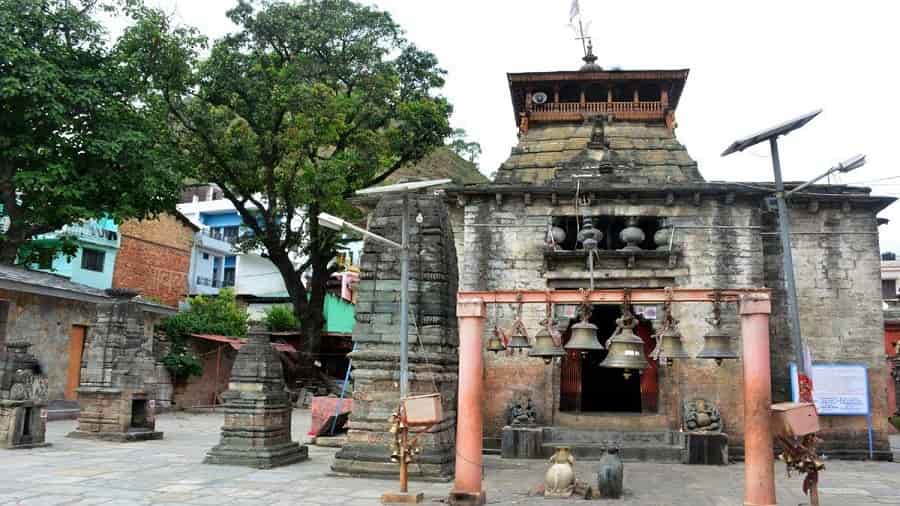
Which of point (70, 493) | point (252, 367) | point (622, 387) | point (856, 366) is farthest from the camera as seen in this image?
point (622, 387)

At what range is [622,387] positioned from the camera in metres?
21.5

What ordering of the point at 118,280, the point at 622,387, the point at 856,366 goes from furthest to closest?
the point at 118,280 → the point at 622,387 → the point at 856,366

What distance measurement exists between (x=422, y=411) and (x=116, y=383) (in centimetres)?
984

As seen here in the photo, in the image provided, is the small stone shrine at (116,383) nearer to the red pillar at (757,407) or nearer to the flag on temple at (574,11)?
the red pillar at (757,407)

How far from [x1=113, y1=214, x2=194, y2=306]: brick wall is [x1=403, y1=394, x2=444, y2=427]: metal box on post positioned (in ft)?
92.0

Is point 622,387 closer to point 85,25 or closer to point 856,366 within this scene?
point 856,366

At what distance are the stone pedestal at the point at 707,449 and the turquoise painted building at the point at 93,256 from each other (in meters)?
27.1

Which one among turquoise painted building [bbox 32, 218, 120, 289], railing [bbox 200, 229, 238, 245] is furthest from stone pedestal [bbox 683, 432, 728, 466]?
railing [bbox 200, 229, 238, 245]

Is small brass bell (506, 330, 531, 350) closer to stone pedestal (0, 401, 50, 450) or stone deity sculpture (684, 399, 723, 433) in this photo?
stone deity sculpture (684, 399, 723, 433)

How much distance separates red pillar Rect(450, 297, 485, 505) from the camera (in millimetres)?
8891

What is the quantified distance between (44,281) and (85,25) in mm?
7970

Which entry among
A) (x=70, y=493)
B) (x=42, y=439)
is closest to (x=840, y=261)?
(x=70, y=493)

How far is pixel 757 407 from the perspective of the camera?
835 cm

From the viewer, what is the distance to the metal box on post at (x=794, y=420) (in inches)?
336
